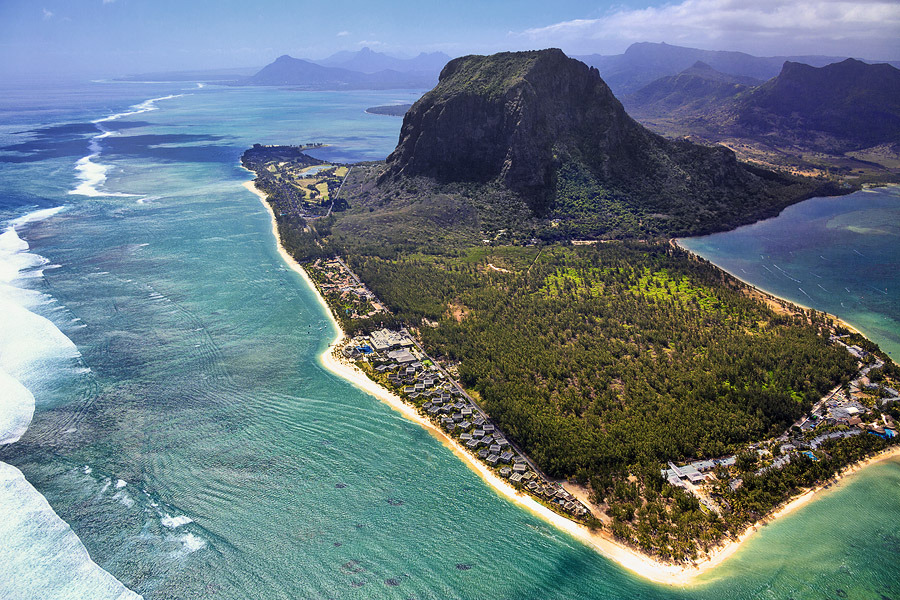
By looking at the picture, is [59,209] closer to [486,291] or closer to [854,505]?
[486,291]

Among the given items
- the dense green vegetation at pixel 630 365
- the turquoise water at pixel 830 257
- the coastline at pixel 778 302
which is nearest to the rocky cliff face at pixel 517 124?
the turquoise water at pixel 830 257

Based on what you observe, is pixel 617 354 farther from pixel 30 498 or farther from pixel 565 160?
pixel 565 160

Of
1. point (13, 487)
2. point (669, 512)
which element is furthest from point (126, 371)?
point (669, 512)

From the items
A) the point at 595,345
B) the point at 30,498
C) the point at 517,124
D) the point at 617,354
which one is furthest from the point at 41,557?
the point at 517,124

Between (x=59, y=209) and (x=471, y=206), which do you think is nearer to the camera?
(x=471, y=206)

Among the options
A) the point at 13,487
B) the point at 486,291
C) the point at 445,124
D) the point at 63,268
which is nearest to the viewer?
the point at 13,487

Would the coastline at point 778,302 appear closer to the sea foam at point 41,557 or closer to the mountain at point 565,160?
the mountain at point 565,160
